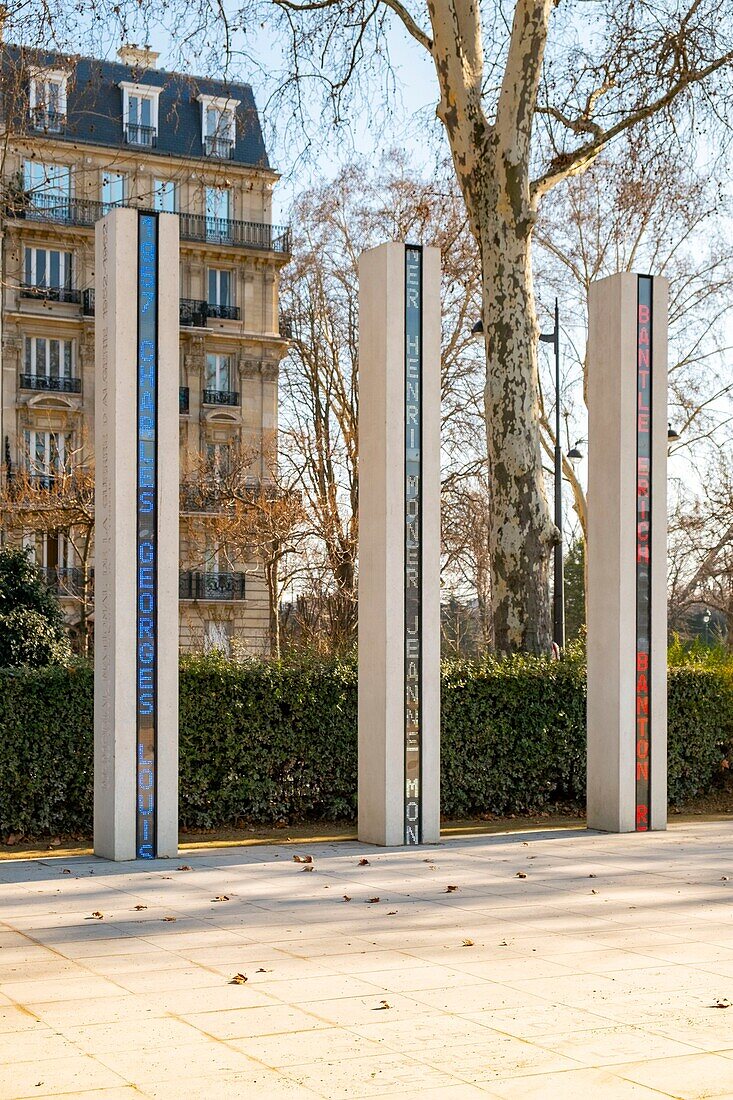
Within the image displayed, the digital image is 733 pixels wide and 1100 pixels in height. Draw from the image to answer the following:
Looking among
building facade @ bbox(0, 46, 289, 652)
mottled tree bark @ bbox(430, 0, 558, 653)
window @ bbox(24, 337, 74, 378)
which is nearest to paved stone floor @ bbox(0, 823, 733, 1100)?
mottled tree bark @ bbox(430, 0, 558, 653)

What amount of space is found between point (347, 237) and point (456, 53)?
15.4m

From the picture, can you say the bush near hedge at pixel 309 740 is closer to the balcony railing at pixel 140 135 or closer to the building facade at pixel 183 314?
the building facade at pixel 183 314

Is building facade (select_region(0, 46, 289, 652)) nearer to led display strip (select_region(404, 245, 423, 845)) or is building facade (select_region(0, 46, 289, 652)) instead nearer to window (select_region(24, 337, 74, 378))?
window (select_region(24, 337, 74, 378))

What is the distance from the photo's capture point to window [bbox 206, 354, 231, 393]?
161 ft

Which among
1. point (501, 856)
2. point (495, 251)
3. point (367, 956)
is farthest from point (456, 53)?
point (367, 956)

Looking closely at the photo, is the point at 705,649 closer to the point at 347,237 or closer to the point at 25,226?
the point at 347,237

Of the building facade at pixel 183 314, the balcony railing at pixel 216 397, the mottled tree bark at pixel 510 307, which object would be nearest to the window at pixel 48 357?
the building facade at pixel 183 314

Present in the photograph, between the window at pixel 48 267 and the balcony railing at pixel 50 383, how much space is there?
3081 millimetres

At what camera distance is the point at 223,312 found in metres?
49.1

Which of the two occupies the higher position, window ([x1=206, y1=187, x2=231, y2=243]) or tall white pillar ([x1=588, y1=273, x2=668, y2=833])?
window ([x1=206, y1=187, x2=231, y2=243])

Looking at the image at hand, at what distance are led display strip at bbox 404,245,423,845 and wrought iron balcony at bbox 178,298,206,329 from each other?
36.8 meters

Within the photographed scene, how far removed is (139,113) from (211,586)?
57.3ft

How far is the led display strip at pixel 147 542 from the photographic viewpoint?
11.2 metres

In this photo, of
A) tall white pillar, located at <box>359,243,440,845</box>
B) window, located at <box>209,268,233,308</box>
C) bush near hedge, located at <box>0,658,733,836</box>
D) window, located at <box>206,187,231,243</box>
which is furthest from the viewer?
window, located at <box>209,268,233,308</box>
